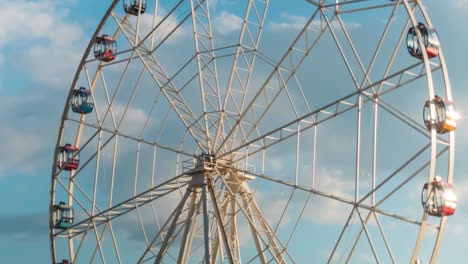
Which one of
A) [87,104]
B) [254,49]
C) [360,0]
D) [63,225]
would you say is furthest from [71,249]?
[360,0]

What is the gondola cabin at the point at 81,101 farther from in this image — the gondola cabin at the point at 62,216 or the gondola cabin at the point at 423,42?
the gondola cabin at the point at 423,42

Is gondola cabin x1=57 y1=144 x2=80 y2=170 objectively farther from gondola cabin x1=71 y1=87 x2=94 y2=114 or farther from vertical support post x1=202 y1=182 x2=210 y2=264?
vertical support post x1=202 y1=182 x2=210 y2=264

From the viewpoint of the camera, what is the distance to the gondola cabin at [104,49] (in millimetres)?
51719

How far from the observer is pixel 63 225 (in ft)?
179

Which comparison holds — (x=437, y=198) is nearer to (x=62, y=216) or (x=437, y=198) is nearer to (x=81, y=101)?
(x=81, y=101)

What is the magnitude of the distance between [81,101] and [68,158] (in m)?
3.67

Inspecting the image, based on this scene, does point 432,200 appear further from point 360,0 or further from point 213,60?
point 213,60

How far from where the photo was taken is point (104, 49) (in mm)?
51812

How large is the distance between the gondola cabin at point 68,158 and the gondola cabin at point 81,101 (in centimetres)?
278

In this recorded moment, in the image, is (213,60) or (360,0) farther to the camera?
(213,60)

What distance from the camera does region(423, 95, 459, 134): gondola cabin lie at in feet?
123

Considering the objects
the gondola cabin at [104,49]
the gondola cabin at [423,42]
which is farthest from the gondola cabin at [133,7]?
the gondola cabin at [423,42]

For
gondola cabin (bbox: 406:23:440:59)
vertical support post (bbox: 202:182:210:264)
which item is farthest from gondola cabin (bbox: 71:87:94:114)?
gondola cabin (bbox: 406:23:440:59)

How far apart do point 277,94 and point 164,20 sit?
23.5ft
